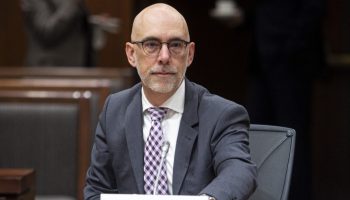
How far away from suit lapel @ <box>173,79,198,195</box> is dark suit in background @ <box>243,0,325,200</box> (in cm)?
273

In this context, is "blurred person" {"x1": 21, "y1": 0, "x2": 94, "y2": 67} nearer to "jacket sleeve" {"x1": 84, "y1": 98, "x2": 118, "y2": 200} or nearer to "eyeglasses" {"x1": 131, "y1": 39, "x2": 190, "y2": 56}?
"jacket sleeve" {"x1": 84, "y1": 98, "x2": 118, "y2": 200}

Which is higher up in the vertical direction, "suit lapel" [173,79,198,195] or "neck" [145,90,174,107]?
"neck" [145,90,174,107]

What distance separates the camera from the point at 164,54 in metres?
2.80

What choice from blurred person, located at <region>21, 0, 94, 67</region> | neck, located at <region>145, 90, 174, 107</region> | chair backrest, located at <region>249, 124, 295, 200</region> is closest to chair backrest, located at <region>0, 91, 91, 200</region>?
blurred person, located at <region>21, 0, 94, 67</region>

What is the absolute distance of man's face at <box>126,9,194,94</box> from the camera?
111 inches

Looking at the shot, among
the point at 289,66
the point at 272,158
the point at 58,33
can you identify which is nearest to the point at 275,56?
the point at 289,66

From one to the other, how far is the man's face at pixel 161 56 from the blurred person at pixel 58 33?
3.64 metres

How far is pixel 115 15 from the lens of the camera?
29.3 ft

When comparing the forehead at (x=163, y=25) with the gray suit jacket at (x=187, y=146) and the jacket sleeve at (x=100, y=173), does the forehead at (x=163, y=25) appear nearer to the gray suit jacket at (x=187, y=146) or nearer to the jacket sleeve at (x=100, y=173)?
the gray suit jacket at (x=187, y=146)

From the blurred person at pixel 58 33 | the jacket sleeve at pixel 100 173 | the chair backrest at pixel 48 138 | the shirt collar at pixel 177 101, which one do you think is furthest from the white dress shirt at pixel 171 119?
the blurred person at pixel 58 33

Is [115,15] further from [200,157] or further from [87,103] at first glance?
[200,157]

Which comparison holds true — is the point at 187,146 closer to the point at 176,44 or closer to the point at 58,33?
the point at 176,44

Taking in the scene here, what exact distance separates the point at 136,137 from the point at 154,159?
0.09m

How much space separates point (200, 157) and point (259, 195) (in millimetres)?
318
